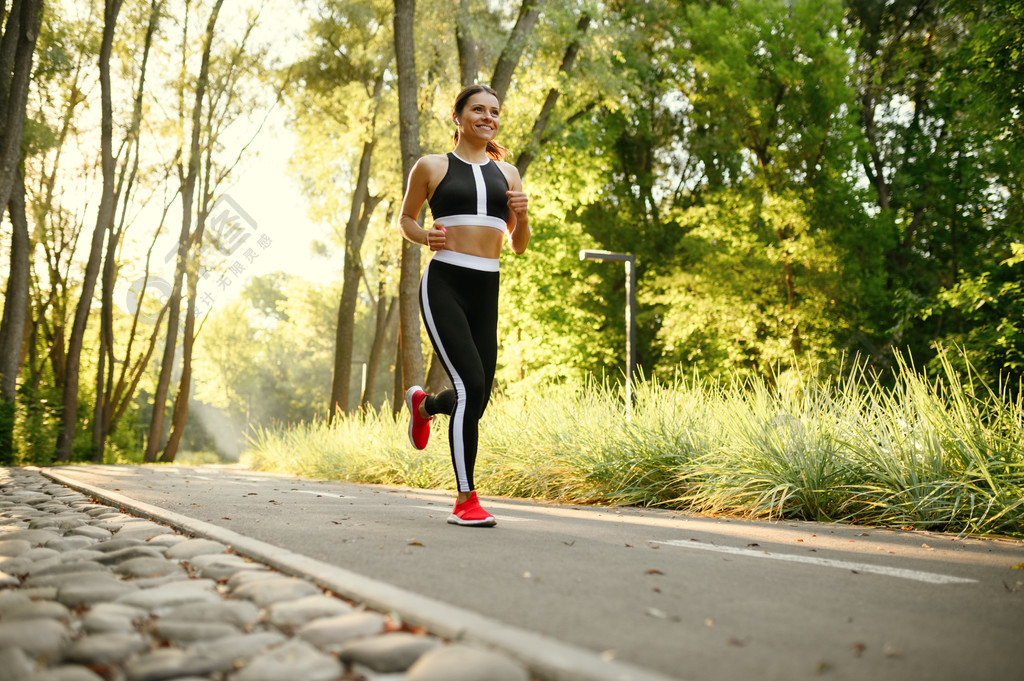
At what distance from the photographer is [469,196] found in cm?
458

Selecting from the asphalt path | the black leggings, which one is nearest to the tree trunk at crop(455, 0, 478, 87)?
the black leggings

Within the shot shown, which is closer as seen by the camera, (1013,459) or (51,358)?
(1013,459)

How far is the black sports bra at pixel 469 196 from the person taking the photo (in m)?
4.57

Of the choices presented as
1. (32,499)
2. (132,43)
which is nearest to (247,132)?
(132,43)

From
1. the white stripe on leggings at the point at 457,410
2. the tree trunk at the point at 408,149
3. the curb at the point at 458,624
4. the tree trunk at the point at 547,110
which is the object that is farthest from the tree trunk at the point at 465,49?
the curb at the point at 458,624

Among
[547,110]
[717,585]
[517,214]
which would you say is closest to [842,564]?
[717,585]

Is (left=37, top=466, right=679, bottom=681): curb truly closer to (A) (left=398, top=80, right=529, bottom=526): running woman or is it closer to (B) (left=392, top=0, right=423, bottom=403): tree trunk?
(A) (left=398, top=80, right=529, bottom=526): running woman

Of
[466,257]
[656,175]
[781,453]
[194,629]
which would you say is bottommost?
[194,629]

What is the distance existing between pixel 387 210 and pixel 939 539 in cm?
2172

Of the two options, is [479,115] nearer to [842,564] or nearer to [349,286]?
[842,564]

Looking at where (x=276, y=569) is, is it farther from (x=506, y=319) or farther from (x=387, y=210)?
(x=506, y=319)

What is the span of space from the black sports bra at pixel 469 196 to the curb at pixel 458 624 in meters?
2.07

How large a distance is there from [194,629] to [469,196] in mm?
2932

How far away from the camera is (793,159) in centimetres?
2428
